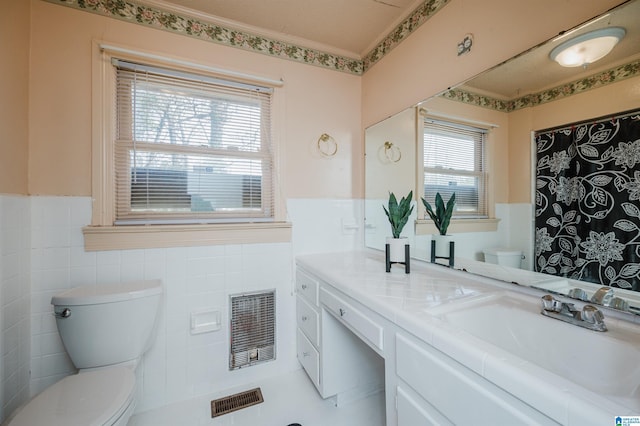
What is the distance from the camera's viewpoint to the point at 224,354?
1691 millimetres

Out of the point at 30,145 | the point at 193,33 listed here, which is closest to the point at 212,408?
the point at 30,145

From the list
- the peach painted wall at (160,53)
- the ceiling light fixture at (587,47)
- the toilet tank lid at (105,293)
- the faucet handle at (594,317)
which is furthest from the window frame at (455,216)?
the toilet tank lid at (105,293)

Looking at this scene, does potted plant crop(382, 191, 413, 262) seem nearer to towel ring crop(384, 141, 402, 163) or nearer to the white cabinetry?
towel ring crop(384, 141, 402, 163)

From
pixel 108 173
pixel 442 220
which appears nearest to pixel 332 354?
pixel 442 220

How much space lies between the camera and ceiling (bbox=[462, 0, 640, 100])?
792mm

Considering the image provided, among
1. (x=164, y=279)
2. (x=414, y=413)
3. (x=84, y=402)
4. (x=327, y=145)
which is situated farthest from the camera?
(x=327, y=145)

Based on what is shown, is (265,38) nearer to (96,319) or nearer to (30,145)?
(30,145)

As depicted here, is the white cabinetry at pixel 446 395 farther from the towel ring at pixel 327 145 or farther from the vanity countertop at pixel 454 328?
the towel ring at pixel 327 145

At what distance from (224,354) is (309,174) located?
1312 mm

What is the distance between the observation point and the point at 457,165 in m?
1.37

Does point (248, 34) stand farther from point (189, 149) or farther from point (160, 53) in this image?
point (189, 149)

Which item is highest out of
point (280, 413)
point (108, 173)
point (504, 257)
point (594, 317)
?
point (108, 173)

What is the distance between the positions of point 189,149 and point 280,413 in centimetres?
163

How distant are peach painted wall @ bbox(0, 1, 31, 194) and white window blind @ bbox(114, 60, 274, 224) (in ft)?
1.18
